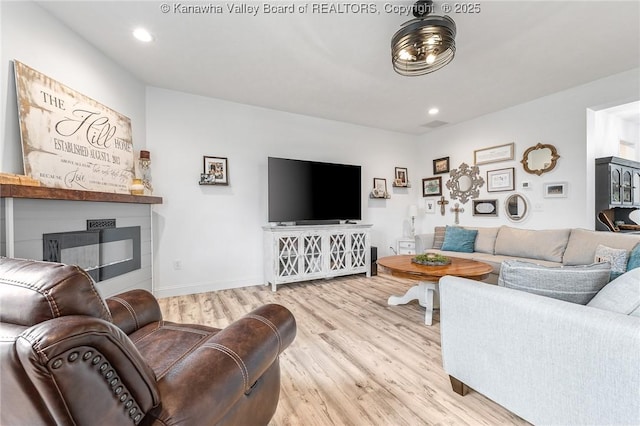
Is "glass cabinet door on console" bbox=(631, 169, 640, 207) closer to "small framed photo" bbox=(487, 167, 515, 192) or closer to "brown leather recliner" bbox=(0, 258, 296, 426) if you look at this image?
"small framed photo" bbox=(487, 167, 515, 192)

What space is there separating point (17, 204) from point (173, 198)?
5.68ft

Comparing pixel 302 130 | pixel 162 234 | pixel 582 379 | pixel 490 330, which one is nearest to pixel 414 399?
pixel 490 330

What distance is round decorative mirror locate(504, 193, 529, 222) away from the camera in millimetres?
3938

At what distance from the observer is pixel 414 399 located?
154cm

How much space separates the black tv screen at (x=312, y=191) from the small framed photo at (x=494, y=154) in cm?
192

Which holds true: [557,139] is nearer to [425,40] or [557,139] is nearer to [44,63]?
[425,40]

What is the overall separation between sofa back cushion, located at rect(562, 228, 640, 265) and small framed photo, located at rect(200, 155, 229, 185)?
13.5 feet

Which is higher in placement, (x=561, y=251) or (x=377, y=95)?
(x=377, y=95)

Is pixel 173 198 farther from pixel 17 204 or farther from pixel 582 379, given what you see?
pixel 582 379

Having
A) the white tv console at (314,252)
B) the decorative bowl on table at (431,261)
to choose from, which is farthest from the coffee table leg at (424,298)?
the white tv console at (314,252)

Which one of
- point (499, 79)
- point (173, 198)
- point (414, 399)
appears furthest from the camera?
point (173, 198)

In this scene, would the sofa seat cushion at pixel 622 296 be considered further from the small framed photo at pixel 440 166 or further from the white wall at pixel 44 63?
the small framed photo at pixel 440 166

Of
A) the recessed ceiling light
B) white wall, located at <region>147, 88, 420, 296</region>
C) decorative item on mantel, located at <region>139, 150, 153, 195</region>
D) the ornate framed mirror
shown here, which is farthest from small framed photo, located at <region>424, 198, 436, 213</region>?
the recessed ceiling light

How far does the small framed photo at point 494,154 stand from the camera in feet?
13.3
